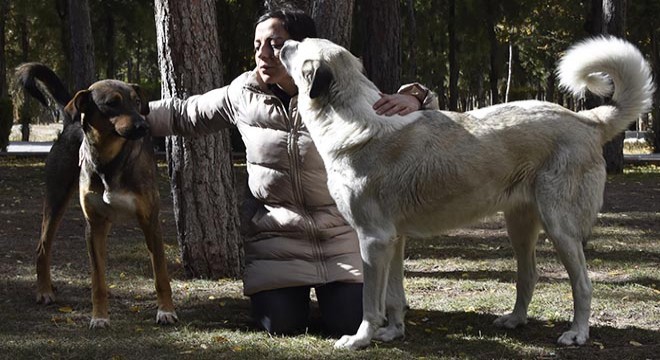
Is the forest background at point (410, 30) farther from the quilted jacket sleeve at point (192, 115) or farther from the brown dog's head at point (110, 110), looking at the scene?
the brown dog's head at point (110, 110)

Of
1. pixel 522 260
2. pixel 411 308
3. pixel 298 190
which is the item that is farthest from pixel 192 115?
pixel 522 260

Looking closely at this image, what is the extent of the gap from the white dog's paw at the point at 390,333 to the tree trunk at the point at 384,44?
9.65 metres

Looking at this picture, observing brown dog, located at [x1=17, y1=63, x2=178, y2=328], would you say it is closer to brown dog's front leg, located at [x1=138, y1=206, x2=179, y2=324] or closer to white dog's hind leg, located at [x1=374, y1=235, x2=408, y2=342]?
brown dog's front leg, located at [x1=138, y1=206, x2=179, y2=324]

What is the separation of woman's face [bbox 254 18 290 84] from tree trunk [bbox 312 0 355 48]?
1.87m

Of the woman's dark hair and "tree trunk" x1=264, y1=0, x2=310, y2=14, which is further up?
"tree trunk" x1=264, y1=0, x2=310, y2=14

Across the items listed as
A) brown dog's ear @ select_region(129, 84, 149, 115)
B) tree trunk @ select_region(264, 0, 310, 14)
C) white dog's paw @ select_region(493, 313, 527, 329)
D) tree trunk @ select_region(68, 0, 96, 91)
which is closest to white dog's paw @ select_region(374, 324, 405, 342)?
white dog's paw @ select_region(493, 313, 527, 329)

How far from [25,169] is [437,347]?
1635 centimetres

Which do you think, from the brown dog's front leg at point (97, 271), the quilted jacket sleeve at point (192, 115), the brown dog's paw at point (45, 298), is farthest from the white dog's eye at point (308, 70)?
the brown dog's paw at point (45, 298)

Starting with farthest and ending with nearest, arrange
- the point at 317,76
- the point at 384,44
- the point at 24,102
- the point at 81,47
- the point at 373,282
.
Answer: the point at 24,102 → the point at 81,47 → the point at 384,44 → the point at 373,282 → the point at 317,76

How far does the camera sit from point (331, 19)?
721cm

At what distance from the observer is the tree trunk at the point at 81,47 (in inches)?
786

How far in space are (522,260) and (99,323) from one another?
2.79m

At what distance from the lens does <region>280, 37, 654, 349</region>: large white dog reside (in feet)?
16.0

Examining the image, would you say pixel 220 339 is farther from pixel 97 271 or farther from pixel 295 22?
pixel 295 22
